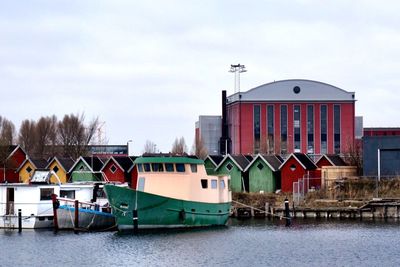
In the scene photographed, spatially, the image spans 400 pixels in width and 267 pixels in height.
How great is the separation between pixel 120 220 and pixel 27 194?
7.53m

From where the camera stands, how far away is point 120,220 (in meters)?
57.2

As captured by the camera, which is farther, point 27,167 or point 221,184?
point 27,167

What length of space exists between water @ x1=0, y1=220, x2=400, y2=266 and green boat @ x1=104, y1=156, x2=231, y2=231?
1083 mm

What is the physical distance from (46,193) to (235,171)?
2748 cm

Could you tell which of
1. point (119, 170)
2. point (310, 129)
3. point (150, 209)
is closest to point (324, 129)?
point (310, 129)

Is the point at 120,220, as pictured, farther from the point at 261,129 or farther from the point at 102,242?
the point at 261,129

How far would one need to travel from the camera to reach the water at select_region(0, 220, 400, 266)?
4491 cm

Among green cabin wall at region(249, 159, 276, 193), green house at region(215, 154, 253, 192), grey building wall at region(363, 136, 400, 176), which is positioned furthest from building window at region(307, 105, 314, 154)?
grey building wall at region(363, 136, 400, 176)

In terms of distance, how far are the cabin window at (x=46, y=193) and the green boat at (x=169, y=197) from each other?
5880 mm

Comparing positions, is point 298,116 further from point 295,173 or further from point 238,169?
point 295,173

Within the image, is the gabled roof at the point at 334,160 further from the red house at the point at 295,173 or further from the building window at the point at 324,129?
the building window at the point at 324,129

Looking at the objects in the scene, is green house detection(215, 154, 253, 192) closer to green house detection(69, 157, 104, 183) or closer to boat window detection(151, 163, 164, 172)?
green house detection(69, 157, 104, 183)

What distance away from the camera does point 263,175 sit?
83.1 m

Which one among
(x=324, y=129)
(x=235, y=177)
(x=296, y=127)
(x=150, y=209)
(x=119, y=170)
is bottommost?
(x=150, y=209)
